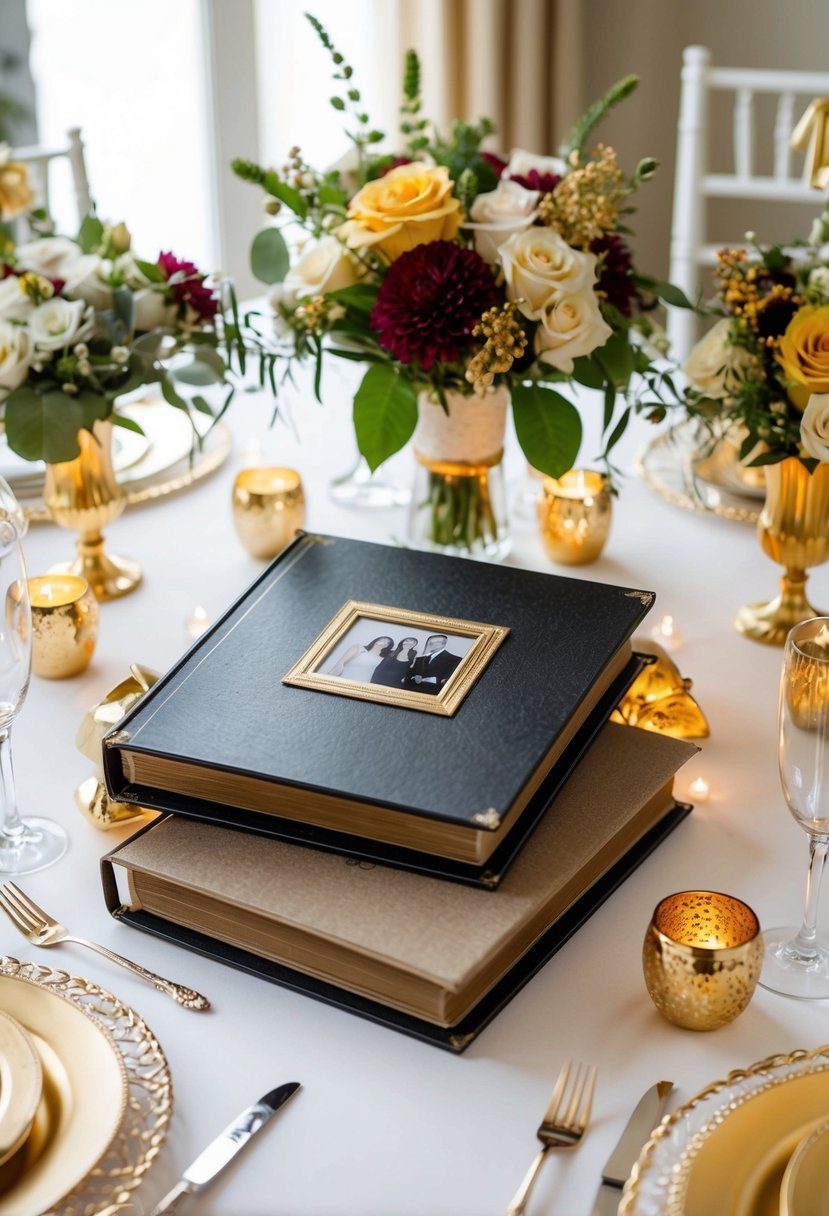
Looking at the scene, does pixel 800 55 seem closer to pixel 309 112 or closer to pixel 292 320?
pixel 309 112

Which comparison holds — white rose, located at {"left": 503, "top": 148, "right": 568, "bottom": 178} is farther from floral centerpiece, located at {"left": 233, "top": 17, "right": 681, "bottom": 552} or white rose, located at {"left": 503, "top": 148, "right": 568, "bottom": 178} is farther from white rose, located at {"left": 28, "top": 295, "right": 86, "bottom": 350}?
white rose, located at {"left": 28, "top": 295, "right": 86, "bottom": 350}

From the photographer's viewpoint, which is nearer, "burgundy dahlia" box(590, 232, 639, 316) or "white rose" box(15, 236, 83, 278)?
"burgundy dahlia" box(590, 232, 639, 316)

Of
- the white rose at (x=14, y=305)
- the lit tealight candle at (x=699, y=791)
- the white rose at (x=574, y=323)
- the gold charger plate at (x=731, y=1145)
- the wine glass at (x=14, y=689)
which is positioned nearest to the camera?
the gold charger plate at (x=731, y=1145)

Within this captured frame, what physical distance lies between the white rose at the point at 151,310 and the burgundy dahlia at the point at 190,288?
1 centimetres

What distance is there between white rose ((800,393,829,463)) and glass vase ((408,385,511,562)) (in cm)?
29

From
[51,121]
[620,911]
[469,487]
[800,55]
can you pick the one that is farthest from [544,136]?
[620,911]

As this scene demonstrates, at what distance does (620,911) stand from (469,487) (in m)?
0.52

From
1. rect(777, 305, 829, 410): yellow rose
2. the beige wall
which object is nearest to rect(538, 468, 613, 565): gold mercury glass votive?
rect(777, 305, 829, 410): yellow rose

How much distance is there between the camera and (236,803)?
831 mm

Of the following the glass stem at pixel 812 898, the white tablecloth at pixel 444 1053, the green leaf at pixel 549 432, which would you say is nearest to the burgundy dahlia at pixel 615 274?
the green leaf at pixel 549 432

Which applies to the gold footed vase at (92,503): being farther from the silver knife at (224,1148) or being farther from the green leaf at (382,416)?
the silver knife at (224,1148)

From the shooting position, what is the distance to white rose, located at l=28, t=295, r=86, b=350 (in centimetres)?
113

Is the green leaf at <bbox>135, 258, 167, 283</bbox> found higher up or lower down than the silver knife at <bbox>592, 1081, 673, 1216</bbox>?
higher up

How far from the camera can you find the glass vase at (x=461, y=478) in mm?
1201
